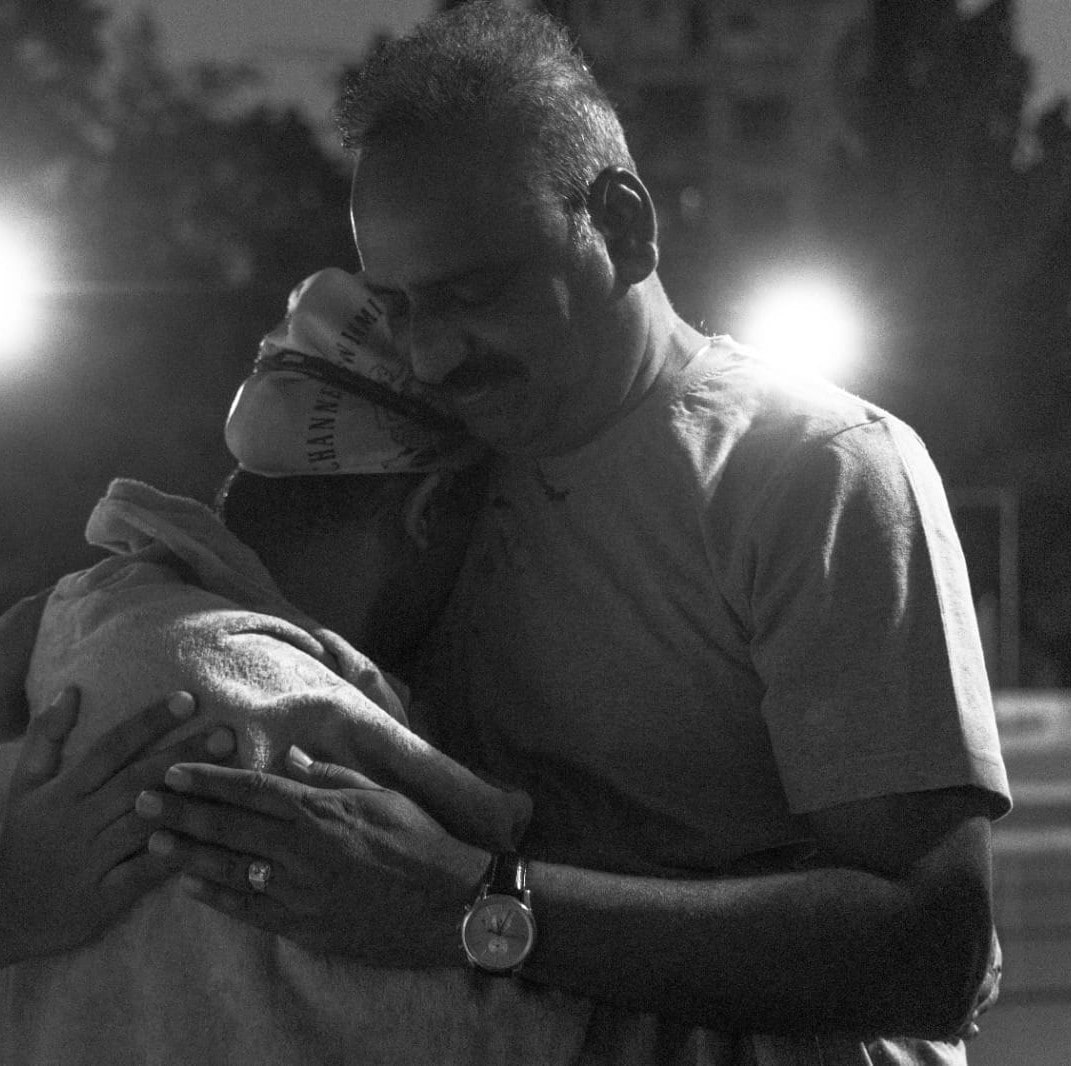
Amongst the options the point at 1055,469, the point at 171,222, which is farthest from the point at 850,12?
the point at 1055,469

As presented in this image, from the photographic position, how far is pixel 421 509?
218cm

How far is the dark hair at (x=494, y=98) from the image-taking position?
2061mm

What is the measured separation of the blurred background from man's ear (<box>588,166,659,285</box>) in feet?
0.94

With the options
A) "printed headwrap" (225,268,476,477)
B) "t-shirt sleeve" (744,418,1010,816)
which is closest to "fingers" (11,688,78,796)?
"printed headwrap" (225,268,476,477)

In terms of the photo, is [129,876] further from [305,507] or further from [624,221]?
[624,221]

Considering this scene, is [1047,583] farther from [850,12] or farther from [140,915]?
[850,12]

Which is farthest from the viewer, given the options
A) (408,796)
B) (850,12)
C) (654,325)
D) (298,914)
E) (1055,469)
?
(850,12)

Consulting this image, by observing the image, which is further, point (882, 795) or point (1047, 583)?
point (1047, 583)

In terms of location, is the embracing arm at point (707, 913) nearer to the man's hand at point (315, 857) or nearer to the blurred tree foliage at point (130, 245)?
the man's hand at point (315, 857)

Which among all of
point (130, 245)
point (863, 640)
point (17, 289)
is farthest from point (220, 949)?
point (130, 245)

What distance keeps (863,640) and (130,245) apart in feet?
112

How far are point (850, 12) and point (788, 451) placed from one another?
169 feet

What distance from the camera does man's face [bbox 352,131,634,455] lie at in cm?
203

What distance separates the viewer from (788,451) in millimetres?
1951
